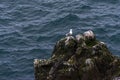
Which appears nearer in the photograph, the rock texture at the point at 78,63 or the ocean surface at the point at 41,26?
the rock texture at the point at 78,63

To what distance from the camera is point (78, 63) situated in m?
24.7

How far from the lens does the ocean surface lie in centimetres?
4125

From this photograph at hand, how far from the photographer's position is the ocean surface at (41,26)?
41250mm

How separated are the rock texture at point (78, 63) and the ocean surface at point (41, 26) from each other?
12.9 meters

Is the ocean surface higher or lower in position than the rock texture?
lower

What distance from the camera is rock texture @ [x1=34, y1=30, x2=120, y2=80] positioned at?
2442 cm

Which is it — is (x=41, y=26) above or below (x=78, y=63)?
below

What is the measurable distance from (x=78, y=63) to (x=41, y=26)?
24518 millimetres

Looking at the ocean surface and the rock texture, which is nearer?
the rock texture

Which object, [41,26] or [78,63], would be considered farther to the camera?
[41,26]

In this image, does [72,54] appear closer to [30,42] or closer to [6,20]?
[30,42]

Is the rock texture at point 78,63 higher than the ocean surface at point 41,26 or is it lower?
higher

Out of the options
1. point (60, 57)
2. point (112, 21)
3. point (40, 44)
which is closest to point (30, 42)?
point (40, 44)

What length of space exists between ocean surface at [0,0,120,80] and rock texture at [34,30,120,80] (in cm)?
1295
